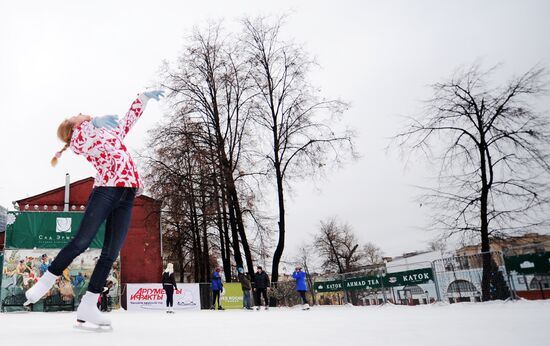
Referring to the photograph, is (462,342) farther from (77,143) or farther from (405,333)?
(77,143)

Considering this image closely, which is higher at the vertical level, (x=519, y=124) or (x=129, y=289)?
(x=519, y=124)

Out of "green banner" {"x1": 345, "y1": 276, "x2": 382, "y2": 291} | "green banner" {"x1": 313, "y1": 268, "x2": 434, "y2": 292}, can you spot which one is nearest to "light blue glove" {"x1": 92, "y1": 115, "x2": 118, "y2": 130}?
"green banner" {"x1": 313, "y1": 268, "x2": 434, "y2": 292}

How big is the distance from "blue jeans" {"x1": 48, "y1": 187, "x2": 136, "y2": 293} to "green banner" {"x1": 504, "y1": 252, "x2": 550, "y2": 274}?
390 inches

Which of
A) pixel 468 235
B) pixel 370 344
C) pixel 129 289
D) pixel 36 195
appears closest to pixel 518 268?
pixel 468 235

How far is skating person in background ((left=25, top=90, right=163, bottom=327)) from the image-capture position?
317cm

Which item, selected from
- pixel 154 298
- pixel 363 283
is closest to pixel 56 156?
pixel 363 283

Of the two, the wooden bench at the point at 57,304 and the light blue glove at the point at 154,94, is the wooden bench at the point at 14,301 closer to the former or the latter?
the wooden bench at the point at 57,304

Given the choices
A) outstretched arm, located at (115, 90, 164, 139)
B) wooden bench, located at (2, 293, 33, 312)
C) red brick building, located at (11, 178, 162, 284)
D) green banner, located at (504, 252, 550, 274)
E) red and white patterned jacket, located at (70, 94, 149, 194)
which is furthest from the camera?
red brick building, located at (11, 178, 162, 284)

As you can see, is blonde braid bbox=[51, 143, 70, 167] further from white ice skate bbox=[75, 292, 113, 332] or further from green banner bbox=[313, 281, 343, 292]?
green banner bbox=[313, 281, 343, 292]

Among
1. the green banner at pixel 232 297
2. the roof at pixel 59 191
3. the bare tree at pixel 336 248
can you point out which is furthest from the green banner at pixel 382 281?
the bare tree at pixel 336 248

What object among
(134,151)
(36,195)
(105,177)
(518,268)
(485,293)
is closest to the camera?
(105,177)

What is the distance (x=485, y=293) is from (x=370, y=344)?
10686 millimetres

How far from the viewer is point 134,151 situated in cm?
2219

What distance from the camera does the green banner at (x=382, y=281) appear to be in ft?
41.6
